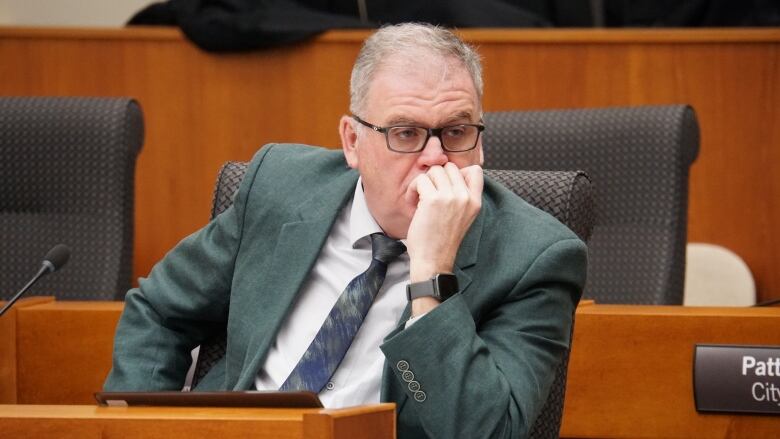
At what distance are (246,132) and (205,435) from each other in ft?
8.65

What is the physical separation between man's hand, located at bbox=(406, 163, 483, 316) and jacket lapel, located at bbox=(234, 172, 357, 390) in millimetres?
213

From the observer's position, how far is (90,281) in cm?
310

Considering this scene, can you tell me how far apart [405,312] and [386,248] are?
0.14 meters

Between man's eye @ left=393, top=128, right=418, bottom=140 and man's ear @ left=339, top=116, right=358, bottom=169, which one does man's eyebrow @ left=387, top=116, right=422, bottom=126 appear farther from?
man's ear @ left=339, top=116, right=358, bottom=169

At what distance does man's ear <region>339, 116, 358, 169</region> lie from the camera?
6.70ft

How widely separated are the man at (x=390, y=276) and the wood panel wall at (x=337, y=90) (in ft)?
5.91

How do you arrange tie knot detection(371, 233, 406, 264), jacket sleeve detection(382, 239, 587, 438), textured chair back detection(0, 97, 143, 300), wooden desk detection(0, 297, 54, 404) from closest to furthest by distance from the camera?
jacket sleeve detection(382, 239, 587, 438) < tie knot detection(371, 233, 406, 264) < wooden desk detection(0, 297, 54, 404) < textured chair back detection(0, 97, 143, 300)

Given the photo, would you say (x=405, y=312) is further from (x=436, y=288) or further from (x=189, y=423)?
(x=189, y=423)

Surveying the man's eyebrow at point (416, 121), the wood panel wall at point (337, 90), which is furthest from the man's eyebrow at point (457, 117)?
the wood panel wall at point (337, 90)

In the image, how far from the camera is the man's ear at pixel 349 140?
6.70 feet

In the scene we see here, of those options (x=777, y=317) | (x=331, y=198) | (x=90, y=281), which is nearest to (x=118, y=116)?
(x=90, y=281)

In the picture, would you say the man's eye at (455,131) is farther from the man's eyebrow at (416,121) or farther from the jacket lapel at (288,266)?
the jacket lapel at (288,266)

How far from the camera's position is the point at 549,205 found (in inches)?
81.6

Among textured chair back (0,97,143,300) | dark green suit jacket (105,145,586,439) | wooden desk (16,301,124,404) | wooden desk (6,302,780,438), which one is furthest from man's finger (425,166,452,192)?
textured chair back (0,97,143,300)
